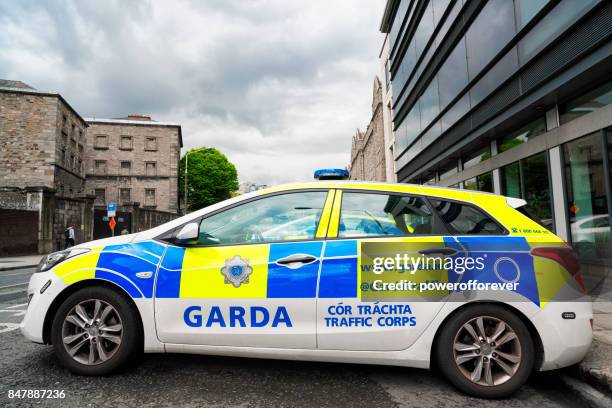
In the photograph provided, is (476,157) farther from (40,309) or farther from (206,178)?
(206,178)

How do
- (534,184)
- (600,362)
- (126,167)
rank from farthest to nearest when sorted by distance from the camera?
(126,167) → (534,184) → (600,362)

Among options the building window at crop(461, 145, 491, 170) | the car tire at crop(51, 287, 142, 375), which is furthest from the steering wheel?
the building window at crop(461, 145, 491, 170)

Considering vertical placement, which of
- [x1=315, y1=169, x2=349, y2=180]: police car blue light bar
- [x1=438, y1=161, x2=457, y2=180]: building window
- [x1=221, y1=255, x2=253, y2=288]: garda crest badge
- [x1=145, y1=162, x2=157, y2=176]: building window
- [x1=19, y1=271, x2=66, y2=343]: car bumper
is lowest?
[x1=19, y1=271, x2=66, y2=343]: car bumper

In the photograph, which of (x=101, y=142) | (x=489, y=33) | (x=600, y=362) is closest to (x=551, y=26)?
(x=489, y=33)

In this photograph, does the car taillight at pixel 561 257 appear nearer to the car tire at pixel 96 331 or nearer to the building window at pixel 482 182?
the car tire at pixel 96 331

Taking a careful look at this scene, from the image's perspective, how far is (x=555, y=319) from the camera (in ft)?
8.21

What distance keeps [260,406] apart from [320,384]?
0.53 meters

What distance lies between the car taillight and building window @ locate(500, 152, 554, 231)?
6.47 m

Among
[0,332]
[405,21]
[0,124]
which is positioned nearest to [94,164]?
[0,124]

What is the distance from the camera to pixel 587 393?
2547 millimetres

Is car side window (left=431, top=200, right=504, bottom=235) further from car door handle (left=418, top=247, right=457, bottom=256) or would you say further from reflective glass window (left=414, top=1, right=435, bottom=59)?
reflective glass window (left=414, top=1, right=435, bottom=59)

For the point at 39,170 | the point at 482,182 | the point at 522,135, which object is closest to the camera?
the point at 522,135

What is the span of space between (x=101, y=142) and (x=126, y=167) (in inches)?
160

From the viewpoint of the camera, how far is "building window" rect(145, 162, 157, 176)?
140 ft
